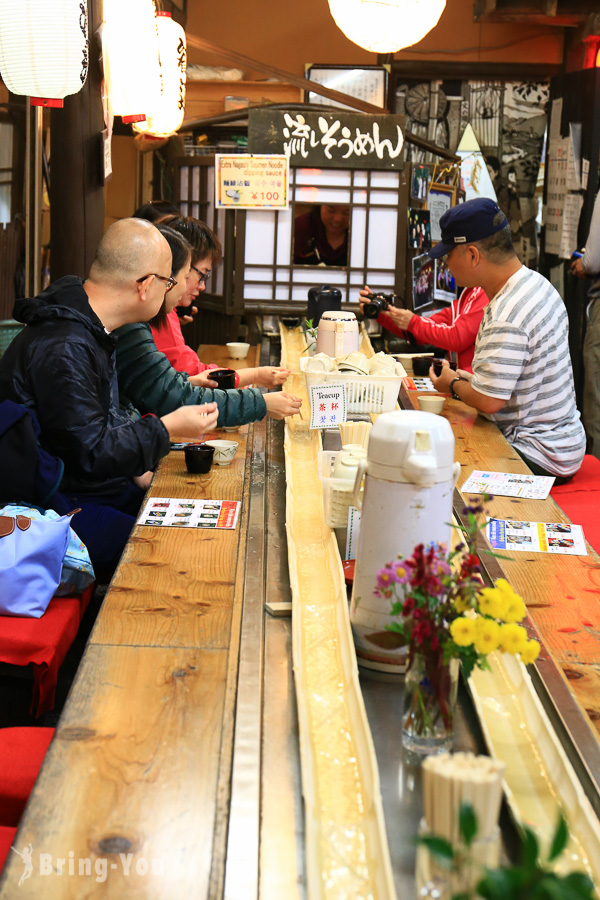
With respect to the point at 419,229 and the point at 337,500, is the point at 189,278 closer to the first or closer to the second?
the point at 337,500

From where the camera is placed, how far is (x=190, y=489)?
8.98 feet

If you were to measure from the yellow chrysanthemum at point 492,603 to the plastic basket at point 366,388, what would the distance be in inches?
81.7

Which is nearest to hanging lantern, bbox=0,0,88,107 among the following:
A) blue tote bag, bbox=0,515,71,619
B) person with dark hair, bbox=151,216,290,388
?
person with dark hair, bbox=151,216,290,388

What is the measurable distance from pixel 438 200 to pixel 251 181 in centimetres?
166

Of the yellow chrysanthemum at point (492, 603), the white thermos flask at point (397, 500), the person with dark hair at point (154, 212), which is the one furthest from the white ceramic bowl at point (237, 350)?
the yellow chrysanthemum at point (492, 603)

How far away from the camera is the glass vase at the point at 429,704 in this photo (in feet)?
4.41

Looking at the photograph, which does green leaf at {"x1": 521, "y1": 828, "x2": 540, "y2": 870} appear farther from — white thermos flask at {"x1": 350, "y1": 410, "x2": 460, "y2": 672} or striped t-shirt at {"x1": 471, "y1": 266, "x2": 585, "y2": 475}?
striped t-shirt at {"x1": 471, "y1": 266, "x2": 585, "y2": 475}

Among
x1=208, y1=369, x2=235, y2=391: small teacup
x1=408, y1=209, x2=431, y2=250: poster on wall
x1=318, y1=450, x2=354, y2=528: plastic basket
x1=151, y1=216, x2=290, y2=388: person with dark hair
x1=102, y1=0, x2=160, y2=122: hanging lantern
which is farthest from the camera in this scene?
x1=408, y1=209, x2=431, y2=250: poster on wall

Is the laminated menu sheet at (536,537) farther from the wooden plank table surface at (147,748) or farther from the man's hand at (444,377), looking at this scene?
the man's hand at (444,377)

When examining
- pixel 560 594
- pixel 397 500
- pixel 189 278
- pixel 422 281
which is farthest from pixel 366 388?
pixel 422 281

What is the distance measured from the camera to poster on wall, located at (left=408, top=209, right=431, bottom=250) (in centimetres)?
634

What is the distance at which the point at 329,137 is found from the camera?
19.8 ft

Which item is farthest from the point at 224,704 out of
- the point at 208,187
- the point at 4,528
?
the point at 208,187

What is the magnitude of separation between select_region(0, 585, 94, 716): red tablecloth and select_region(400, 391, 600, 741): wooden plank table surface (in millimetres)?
1123
